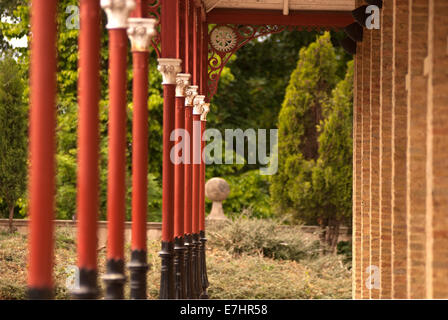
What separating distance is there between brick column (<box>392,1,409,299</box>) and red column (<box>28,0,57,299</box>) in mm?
4841

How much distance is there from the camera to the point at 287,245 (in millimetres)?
20328

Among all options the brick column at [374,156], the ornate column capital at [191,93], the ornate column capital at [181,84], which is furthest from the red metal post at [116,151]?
the ornate column capital at [191,93]

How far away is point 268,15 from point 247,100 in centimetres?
1337

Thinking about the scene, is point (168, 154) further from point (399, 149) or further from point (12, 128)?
point (12, 128)

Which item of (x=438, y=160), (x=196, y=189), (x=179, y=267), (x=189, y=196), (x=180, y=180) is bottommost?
(x=179, y=267)

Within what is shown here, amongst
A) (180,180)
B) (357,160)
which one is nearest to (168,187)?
(180,180)

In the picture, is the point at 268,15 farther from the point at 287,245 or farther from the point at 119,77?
the point at 119,77

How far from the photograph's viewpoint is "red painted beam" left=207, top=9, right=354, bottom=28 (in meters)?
16.5

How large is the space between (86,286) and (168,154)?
5.29 meters

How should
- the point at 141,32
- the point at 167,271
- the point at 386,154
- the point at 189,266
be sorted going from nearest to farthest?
the point at 141,32 → the point at 386,154 → the point at 167,271 → the point at 189,266

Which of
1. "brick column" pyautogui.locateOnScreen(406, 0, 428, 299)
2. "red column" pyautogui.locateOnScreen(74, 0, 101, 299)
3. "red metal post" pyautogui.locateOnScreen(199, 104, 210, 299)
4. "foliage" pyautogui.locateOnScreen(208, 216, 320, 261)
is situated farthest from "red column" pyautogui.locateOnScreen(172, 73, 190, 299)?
"foliage" pyautogui.locateOnScreen(208, 216, 320, 261)

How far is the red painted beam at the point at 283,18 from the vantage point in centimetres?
1653

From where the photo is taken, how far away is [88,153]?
5.57 m

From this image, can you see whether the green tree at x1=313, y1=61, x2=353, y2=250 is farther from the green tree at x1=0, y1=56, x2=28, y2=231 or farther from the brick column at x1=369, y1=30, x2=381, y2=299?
the brick column at x1=369, y1=30, x2=381, y2=299
